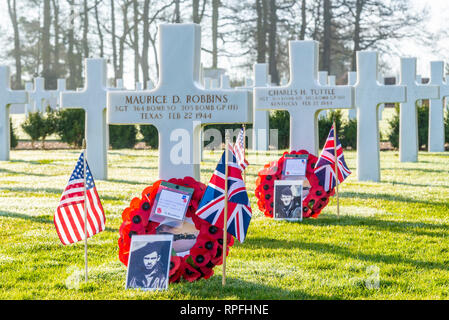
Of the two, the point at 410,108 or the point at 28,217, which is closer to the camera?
the point at 28,217

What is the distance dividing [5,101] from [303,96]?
10223 mm

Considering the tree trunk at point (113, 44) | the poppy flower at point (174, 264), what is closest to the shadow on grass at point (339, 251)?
the poppy flower at point (174, 264)

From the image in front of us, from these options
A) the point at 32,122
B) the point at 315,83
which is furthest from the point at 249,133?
the point at 315,83

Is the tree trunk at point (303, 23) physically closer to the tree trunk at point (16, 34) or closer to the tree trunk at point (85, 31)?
the tree trunk at point (85, 31)

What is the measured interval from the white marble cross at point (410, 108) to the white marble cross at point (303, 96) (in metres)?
6.88

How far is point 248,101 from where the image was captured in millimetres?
6461

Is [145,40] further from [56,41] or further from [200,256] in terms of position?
[200,256]

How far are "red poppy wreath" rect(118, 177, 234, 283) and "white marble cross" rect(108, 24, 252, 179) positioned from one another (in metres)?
1.30

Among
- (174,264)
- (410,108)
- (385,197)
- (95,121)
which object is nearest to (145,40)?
(410,108)

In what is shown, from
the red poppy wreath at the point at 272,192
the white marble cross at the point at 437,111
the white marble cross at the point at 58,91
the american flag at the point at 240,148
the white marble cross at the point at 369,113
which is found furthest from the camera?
the white marble cross at the point at 58,91

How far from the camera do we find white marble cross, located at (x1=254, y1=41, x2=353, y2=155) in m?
10.0

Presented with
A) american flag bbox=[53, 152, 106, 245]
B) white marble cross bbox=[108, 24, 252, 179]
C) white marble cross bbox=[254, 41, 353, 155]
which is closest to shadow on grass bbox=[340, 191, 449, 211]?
white marble cross bbox=[254, 41, 353, 155]

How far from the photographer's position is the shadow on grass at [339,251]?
5.55 meters

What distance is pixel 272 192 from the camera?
321 inches
